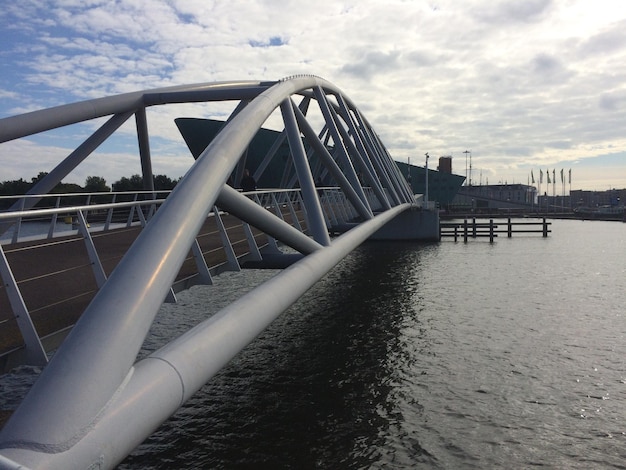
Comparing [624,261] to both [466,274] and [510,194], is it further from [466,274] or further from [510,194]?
[510,194]

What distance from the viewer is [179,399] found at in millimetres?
4039

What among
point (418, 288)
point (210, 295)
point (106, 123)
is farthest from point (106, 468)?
point (418, 288)

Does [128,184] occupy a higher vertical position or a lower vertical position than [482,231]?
higher

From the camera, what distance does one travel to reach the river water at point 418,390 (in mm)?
10031

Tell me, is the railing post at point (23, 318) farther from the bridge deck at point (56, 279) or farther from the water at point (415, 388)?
the water at point (415, 388)

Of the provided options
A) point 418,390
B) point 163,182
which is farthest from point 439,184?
point 418,390

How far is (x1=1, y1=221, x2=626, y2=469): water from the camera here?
1005 cm

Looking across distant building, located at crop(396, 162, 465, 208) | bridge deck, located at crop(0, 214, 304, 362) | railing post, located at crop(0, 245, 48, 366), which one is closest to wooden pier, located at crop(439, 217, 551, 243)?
bridge deck, located at crop(0, 214, 304, 362)

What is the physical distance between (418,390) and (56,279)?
29.1 feet

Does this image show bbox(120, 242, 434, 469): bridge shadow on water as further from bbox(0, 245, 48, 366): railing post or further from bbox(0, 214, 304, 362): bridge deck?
bbox(0, 245, 48, 366): railing post

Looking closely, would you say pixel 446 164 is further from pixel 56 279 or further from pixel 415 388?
pixel 56 279

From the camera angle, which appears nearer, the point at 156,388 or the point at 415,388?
the point at 156,388

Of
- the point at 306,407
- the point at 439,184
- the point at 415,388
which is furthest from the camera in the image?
the point at 439,184

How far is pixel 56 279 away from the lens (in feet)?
33.7
